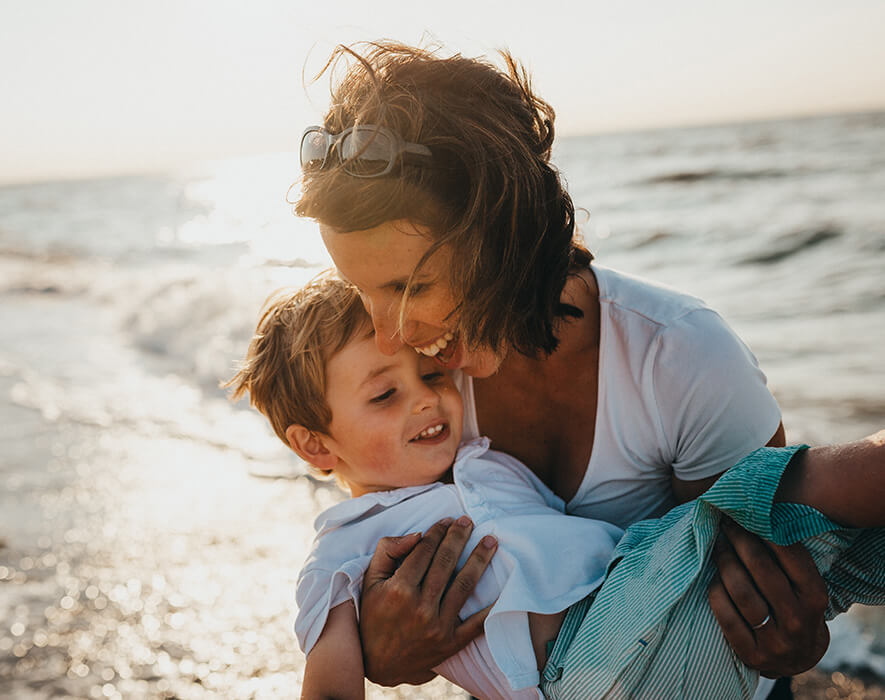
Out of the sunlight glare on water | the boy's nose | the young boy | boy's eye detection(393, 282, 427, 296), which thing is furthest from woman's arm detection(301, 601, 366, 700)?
the sunlight glare on water

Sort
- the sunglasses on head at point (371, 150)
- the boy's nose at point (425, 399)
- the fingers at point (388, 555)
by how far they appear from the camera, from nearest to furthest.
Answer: the sunglasses on head at point (371, 150)
the fingers at point (388, 555)
the boy's nose at point (425, 399)

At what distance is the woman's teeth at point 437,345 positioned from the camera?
2123 mm

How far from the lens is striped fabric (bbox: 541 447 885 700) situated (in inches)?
61.9

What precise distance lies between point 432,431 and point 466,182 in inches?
31.7

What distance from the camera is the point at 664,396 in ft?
6.65

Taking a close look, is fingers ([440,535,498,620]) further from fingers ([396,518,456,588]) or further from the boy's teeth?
the boy's teeth

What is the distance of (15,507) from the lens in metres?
4.98

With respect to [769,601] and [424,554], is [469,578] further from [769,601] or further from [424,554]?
[769,601]

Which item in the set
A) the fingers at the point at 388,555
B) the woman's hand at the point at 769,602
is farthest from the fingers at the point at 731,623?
the fingers at the point at 388,555

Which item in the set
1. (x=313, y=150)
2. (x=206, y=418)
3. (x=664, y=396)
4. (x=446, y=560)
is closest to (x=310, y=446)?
(x=446, y=560)

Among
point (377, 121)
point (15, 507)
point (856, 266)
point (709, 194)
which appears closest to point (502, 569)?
point (377, 121)

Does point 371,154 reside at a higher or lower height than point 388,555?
higher

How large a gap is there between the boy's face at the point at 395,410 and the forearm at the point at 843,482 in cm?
102

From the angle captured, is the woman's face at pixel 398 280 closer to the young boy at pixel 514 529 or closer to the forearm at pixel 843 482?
the young boy at pixel 514 529
